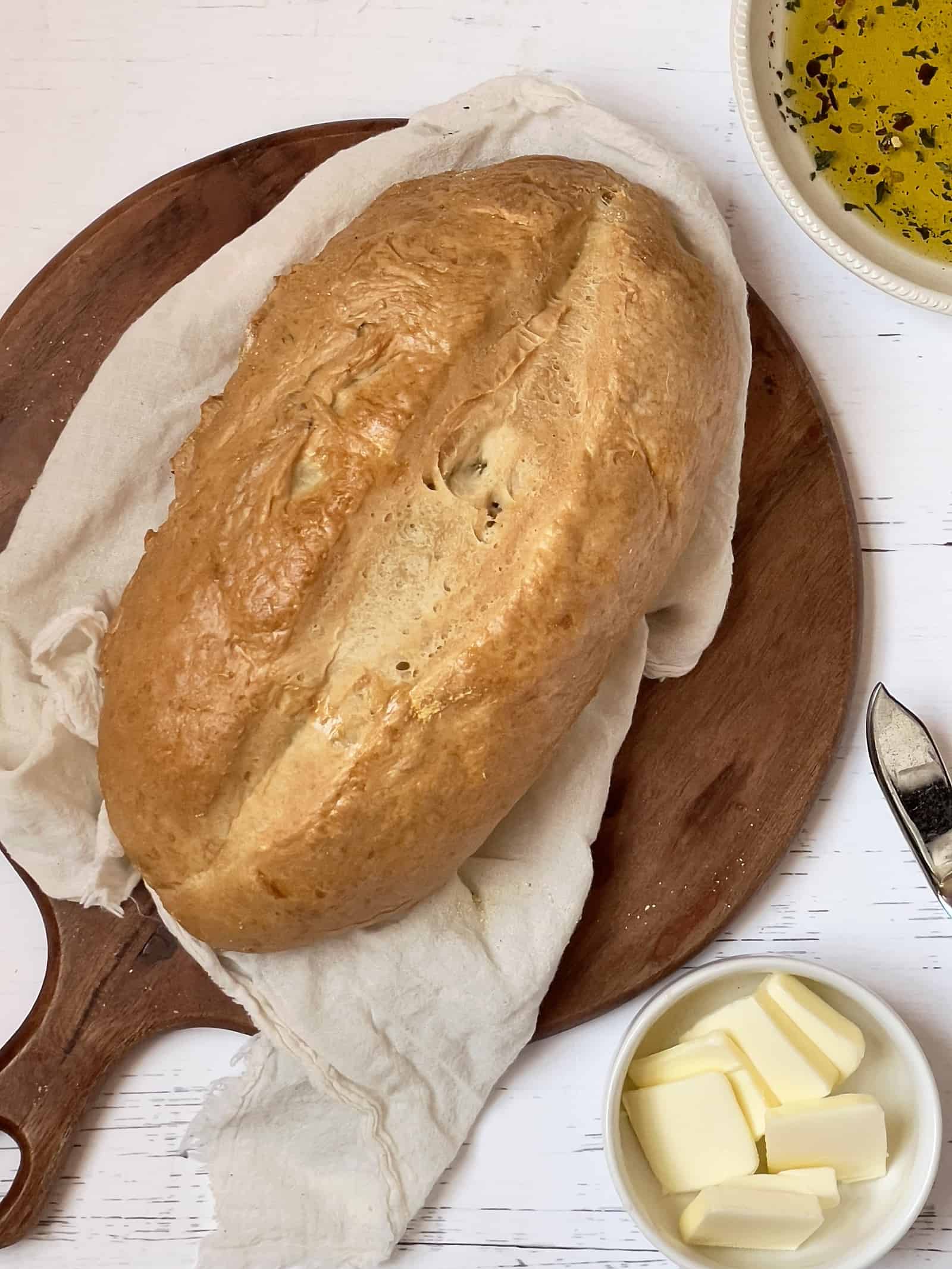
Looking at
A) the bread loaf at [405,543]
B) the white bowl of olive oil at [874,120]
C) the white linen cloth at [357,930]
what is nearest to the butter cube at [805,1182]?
the white linen cloth at [357,930]

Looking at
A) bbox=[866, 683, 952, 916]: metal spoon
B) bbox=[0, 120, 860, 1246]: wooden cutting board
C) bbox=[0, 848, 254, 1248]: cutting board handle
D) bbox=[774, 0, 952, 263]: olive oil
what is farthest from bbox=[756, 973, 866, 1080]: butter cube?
bbox=[774, 0, 952, 263]: olive oil

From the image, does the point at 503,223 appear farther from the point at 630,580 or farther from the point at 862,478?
the point at 862,478

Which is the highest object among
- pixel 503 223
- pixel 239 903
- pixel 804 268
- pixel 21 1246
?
pixel 503 223

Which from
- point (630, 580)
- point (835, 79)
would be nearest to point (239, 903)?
point (630, 580)

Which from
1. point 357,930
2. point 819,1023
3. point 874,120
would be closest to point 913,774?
point 819,1023

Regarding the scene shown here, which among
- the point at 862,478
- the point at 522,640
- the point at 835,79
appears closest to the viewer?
the point at 522,640

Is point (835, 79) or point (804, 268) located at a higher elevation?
point (835, 79)

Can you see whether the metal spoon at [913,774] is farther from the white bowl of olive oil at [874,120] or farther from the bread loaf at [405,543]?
the white bowl of olive oil at [874,120]
